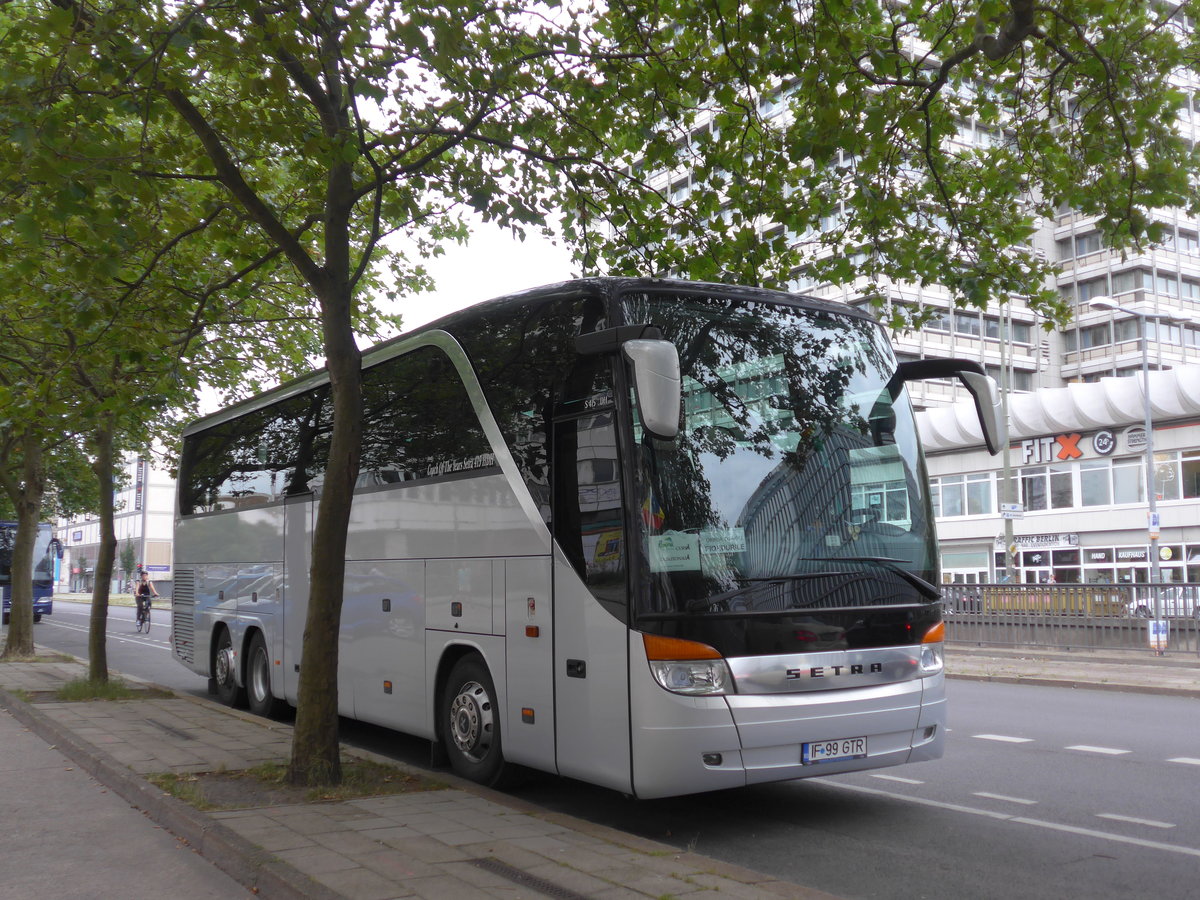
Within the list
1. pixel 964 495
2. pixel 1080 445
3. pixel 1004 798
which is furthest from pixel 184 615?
pixel 964 495

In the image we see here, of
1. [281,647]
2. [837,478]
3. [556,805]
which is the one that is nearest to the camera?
[837,478]

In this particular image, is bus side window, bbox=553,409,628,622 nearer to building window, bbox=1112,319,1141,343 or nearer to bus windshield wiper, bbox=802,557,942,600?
bus windshield wiper, bbox=802,557,942,600

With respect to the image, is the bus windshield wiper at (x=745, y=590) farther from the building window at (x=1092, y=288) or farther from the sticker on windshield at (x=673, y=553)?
the building window at (x=1092, y=288)

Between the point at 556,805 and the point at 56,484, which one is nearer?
the point at 556,805

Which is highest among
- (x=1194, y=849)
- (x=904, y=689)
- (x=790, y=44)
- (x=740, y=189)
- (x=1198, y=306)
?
(x=1198, y=306)

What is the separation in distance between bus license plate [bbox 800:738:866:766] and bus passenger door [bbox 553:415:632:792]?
3.55 feet

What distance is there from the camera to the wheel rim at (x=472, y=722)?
8.54 metres

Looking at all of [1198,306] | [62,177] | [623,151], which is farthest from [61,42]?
[1198,306]

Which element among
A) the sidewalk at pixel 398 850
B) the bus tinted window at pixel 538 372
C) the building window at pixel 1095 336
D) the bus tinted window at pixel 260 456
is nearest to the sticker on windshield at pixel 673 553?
the bus tinted window at pixel 538 372

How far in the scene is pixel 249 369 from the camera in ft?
62.7

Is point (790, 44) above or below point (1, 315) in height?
above

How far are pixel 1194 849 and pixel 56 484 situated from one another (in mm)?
41478

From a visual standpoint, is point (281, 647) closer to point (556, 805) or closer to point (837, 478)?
point (556, 805)

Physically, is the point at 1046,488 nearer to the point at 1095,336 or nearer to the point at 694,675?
the point at 1095,336
